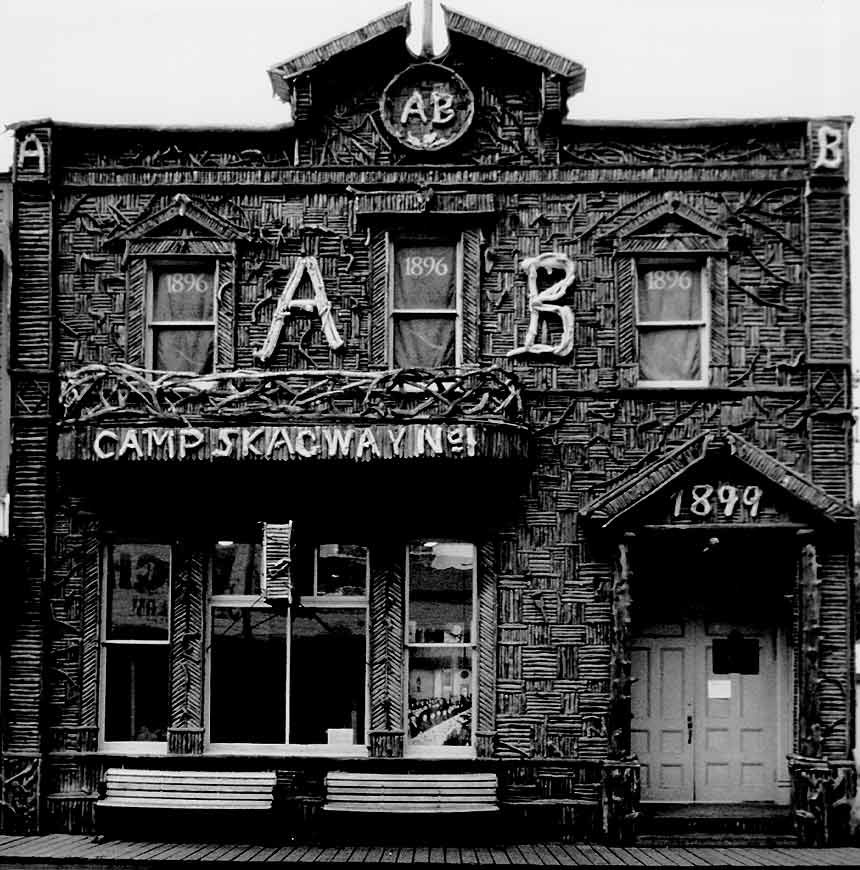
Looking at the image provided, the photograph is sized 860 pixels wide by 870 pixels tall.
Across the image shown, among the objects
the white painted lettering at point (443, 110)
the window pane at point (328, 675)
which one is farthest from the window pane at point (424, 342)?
the window pane at point (328, 675)

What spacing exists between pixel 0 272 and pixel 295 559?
5.24 m

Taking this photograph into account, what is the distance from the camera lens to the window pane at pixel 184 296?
15766mm

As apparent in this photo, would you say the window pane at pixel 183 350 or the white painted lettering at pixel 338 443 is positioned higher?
the window pane at pixel 183 350

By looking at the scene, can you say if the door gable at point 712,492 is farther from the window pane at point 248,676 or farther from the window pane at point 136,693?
the window pane at point 136,693

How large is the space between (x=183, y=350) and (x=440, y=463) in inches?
143

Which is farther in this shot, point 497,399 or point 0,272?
point 0,272

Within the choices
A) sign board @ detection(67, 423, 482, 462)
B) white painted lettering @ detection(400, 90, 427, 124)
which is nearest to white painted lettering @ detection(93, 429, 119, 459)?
sign board @ detection(67, 423, 482, 462)

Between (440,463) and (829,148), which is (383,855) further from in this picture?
(829,148)

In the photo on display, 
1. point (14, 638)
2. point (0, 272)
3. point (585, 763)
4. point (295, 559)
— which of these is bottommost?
point (585, 763)

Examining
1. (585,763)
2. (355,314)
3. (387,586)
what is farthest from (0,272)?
(585,763)

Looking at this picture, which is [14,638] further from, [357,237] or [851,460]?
[851,460]

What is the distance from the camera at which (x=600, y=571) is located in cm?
1509

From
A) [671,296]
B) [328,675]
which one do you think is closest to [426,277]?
[671,296]

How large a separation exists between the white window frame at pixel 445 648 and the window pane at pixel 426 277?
2.95 meters
